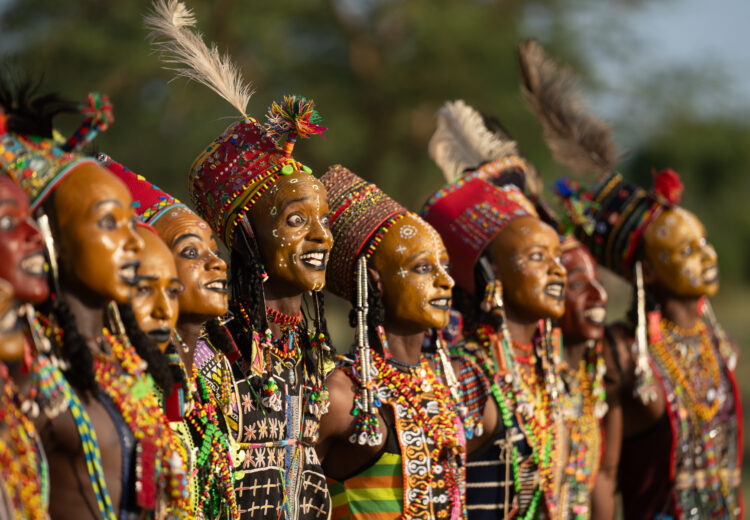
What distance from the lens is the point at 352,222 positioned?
5375mm

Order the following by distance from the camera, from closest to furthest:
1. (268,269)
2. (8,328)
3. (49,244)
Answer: (8,328)
(49,244)
(268,269)

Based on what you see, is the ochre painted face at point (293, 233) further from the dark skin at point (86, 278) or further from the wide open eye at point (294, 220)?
the dark skin at point (86, 278)

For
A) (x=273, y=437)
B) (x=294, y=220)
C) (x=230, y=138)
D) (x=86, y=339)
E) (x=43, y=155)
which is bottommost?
(x=273, y=437)

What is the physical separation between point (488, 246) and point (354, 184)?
105 cm

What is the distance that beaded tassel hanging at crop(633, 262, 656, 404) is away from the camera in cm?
700

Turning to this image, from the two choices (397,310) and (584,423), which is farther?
(584,423)

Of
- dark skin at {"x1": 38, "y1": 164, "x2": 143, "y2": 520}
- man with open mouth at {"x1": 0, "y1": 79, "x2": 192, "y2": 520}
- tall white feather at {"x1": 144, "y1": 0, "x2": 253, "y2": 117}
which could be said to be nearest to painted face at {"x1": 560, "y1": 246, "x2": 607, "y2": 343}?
tall white feather at {"x1": 144, "y1": 0, "x2": 253, "y2": 117}

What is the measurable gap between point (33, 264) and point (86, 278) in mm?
290

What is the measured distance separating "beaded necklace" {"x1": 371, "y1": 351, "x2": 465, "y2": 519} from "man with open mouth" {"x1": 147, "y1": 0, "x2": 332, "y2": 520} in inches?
18.4

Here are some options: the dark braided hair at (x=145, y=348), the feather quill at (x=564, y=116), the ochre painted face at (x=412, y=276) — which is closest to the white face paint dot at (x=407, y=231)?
the ochre painted face at (x=412, y=276)

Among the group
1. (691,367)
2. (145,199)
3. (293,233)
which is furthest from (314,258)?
(691,367)

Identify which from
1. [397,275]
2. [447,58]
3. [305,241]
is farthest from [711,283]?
[447,58]

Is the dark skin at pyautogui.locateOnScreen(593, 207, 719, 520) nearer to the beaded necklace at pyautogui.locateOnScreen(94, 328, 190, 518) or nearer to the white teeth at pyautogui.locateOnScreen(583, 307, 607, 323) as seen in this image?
the white teeth at pyautogui.locateOnScreen(583, 307, 607, 323)

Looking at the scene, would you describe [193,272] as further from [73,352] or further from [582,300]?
[582,300]
